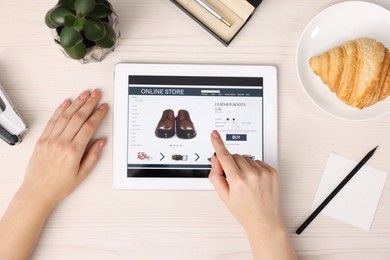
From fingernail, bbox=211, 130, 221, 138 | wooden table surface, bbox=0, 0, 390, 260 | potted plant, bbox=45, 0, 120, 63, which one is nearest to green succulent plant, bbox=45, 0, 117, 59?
potted plant, bbox=45, 0, 120, 63

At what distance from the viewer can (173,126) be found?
75cm

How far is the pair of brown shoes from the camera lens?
0.75 meters

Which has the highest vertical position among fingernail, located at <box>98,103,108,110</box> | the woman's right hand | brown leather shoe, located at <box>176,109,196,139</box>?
fingernail, located at <box>98,103,108,110</box>

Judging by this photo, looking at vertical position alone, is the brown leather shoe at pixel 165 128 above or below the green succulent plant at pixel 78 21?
below

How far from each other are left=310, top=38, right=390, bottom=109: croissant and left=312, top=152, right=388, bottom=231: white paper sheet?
4.8 inches

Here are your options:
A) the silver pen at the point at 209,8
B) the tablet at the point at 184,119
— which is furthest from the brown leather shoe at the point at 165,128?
the silver pen at the point at 209,8

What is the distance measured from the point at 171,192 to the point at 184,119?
0.14 meters

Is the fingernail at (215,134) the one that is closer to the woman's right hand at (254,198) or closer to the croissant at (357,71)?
the woman's right hand at (254,198)

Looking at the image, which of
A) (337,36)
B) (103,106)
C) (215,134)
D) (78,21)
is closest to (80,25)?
(78,21)

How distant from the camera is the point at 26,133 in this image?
0.75 m

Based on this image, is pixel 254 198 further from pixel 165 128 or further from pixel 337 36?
pixel 337 36

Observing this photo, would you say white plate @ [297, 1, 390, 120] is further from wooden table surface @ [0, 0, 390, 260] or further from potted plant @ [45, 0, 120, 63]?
potted plant @ [45, 0, 120, 63]

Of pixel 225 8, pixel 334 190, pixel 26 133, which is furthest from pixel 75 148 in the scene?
pixel 334 190

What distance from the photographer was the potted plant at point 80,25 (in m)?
0.59
